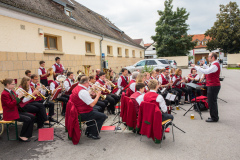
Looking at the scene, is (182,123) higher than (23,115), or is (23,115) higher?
(23,115)

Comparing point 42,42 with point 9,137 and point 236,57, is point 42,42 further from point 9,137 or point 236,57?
point 236,57

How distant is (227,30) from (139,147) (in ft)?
120

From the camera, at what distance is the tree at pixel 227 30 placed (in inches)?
1276

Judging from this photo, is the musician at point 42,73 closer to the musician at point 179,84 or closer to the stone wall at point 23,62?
the stone wall at point 23,62

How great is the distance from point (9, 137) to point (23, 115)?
852mm

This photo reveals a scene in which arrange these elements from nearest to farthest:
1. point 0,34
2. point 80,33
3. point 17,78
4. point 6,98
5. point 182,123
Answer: point 6,98 < point 182,123 < point 0,34 < point 17,78 < point 80,33

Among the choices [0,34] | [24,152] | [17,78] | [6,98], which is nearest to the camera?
[24,152]

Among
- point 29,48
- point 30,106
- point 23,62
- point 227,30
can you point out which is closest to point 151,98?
point 30,106

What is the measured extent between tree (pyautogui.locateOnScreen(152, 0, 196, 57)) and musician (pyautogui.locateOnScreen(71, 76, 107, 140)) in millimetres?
32582

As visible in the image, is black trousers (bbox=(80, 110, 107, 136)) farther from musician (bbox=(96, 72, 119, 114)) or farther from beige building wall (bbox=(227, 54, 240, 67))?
beige building wall (bbox=(227, 54, 240, 67))

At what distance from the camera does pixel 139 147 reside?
3992mm

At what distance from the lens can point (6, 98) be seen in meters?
4.28

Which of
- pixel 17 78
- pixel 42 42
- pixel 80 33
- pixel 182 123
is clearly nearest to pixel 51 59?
pixel 42 42

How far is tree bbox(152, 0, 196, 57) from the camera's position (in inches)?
1373
